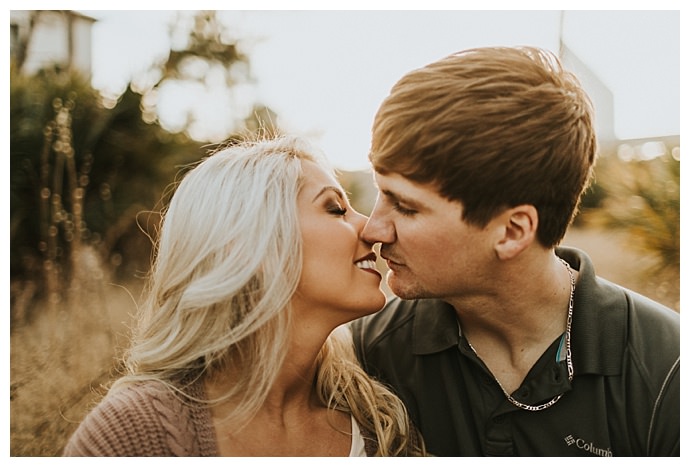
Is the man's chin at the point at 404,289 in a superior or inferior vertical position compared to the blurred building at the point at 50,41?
inferior

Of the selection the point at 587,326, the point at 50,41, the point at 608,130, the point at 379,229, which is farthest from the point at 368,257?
the point at 50,41

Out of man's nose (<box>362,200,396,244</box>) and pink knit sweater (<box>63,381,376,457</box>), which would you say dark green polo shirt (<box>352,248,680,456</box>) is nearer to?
man's nose (<box>362,200,396,244</box>)

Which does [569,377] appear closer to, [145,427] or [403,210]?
[403,210]

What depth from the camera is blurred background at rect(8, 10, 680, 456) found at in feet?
7.73

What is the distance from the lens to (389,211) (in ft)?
6.44

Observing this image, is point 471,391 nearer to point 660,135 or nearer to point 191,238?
point 191,238

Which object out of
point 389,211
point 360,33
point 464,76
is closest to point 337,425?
point 389,211

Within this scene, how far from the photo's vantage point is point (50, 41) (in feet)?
10.6

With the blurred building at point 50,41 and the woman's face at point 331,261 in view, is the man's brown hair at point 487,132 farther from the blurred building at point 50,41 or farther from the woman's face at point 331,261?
the blurred building at point 50,41

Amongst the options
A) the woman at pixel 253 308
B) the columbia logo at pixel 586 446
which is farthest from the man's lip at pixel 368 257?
the columbia logo at pixel 586 446

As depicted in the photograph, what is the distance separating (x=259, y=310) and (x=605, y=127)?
1564 mm

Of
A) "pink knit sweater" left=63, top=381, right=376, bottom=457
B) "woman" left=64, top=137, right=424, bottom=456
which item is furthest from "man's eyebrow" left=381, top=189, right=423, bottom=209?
"pink knit sweater" left=63, top=381, right=376, bottom=457

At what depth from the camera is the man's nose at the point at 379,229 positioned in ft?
6.30

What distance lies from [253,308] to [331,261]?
0.78ft
